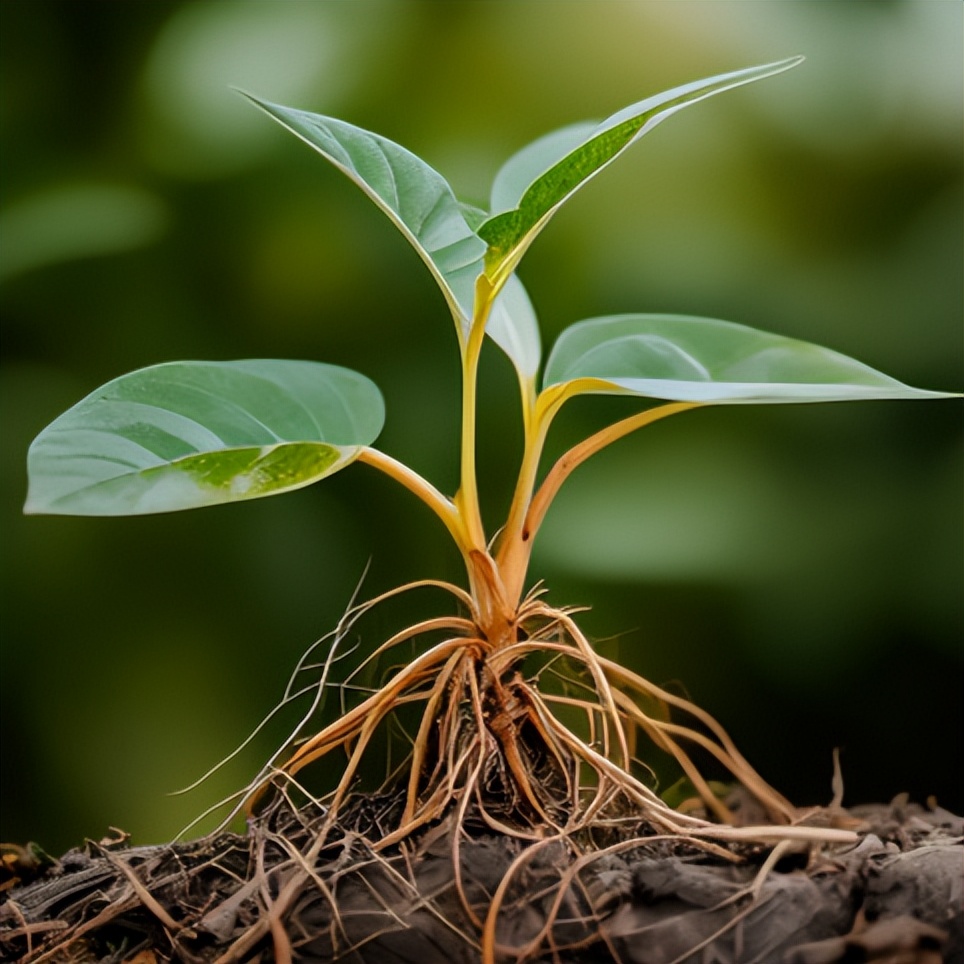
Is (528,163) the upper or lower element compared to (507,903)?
upper

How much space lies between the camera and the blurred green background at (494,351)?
3.17ft

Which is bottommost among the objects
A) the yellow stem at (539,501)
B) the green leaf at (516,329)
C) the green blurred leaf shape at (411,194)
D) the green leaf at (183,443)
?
the yellow stem at (539,501)

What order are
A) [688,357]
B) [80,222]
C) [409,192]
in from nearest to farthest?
[409,192]
[688,357]
[80,222]

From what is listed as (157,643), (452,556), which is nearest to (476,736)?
(452,556)

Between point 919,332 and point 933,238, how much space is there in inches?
4.0

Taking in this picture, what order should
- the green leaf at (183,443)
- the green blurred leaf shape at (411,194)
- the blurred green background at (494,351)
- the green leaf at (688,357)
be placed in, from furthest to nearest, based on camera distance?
1. the blurred green background at (494,351)
2. the green leaf at (688,357)
3. the green blurred leaf shape at (411,194)
4. the green leaf at (183,443)

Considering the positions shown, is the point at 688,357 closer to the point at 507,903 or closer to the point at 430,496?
the point at 430,496

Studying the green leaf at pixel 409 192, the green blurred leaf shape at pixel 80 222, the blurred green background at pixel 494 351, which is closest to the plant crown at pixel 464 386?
the green leaf at pixel 409 192

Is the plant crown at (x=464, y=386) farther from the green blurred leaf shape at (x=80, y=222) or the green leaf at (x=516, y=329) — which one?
the green blurred leaf shape at (x=80, y=222)

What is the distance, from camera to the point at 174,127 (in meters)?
0.98

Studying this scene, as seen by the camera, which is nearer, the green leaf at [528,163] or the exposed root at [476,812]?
the exposed root at [476,812]

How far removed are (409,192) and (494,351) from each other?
32 cm

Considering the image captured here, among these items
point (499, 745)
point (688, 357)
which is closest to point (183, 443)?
point (499, 745)

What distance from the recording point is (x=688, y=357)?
81 centimetres
